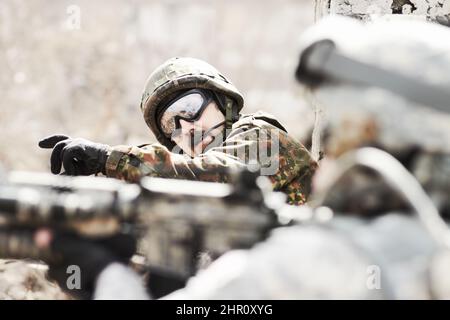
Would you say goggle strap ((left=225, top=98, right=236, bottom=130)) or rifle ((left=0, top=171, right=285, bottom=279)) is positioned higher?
goggle strap ((left=225, top=98, right=236, bottom=130))

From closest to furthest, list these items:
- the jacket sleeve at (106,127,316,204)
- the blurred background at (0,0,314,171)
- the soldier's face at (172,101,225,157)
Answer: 1. the jacket sleeve at (106,127,316,204)
2. the soldier's face at (172,101,225,157)
3. the blurred background at (0,0,314,171)

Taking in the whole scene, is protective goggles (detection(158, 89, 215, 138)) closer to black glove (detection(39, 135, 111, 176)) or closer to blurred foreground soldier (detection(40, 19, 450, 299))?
black glove (detection(39, 135, 111, 176))

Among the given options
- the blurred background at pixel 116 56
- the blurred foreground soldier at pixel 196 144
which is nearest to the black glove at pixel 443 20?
the blurred foreground soldier at pixel 196 144

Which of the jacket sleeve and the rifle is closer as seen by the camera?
the rifle

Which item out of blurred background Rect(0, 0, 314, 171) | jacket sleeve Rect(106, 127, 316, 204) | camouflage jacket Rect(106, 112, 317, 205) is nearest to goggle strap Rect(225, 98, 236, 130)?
camouflage jacket Rect(106, 112, 317, 205)

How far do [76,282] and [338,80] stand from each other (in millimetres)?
832

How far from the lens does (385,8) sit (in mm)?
3066

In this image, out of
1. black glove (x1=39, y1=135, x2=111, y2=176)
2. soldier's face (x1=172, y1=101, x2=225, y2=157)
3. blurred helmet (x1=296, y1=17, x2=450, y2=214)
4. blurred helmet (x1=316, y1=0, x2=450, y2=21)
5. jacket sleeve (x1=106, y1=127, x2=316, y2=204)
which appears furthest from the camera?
blurred helmet (x1=316, y1=0, x2=450, y2=21)

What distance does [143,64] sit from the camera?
42.6 ft

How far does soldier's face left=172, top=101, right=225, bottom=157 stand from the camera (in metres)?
2.91

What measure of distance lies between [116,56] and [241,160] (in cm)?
1043

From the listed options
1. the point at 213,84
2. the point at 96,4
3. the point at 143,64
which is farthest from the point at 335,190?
the point at 96,4

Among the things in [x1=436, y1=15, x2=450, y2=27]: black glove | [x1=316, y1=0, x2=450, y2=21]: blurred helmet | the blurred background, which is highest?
[x1=316, y1=0, x2=450, y2=21]: blurred helmet

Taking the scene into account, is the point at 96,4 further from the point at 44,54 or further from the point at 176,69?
the point at 176,69
